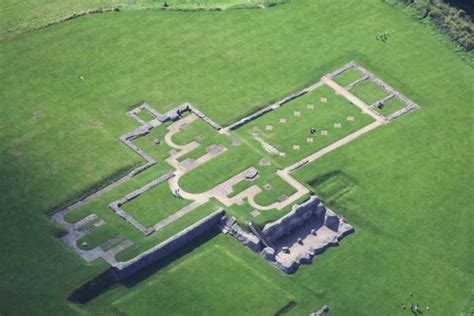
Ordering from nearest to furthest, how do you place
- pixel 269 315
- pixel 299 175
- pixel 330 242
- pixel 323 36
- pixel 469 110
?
1. pixel 269 315
2. pixel 330 242
3. pixel 299 175
4. pixel 469 110
5. pixel 323 36

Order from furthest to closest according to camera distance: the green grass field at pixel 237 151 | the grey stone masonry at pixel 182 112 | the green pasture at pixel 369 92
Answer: the green pasture at pixel 369 92
the grey stone masonry at pixel 182 112
the green grass field at pixel 237 151

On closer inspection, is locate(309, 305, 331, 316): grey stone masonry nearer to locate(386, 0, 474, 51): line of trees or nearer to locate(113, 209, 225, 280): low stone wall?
locate(113, 209, 225, 280): low stone wall

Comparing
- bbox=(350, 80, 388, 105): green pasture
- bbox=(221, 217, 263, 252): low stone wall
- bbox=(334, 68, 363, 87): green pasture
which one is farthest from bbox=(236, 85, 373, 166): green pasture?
bbox=(221, 217, 263, 252): low stone wall

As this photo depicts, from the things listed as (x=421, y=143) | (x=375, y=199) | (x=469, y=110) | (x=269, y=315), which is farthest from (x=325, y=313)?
(x=469, y=110)

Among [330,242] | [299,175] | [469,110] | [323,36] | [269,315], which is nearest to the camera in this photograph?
[269,315]

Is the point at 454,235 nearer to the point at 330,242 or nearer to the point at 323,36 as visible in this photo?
the point at 330,242

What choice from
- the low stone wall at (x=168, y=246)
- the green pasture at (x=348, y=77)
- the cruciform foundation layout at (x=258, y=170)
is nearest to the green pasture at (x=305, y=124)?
the cruciform foundation layout at (x=258, y=170)

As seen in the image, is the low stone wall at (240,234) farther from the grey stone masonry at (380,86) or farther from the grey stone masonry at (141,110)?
the grey stone masonry at (380,86)

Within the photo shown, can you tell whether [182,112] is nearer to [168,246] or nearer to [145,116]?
[145,116]
